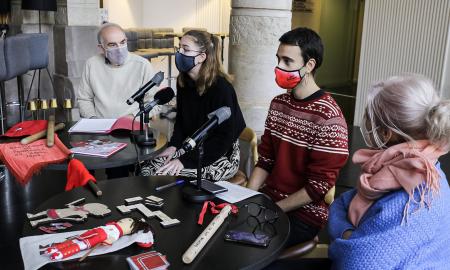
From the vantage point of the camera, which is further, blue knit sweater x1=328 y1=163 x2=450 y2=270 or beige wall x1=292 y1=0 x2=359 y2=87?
beige wall x1=292 y1=0 x2=359 y2=87

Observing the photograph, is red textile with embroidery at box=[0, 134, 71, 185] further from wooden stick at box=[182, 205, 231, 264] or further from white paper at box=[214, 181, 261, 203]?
wooden stick at box=[182, 205, 231, 264]

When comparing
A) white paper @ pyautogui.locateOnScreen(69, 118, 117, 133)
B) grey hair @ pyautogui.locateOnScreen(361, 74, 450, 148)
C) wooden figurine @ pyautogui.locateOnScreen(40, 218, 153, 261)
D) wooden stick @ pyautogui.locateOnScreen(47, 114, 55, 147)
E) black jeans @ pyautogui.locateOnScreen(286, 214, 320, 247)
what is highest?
grey hair @ pyautogui.locateOnScreen(361, 74, 450, 148)

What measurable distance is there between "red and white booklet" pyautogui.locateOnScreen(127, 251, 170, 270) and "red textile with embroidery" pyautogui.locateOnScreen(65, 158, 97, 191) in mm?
728

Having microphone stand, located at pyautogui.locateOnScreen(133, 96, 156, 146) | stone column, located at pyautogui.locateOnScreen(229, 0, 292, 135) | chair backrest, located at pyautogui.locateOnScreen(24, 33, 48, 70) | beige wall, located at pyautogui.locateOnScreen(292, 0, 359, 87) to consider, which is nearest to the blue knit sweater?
microphone stand, located at pyautogui.locateOnScreen(133, 96, 156, 146)

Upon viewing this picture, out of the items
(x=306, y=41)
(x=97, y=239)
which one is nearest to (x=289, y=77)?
(x=306, y=41)

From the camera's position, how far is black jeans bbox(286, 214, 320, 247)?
197 cm

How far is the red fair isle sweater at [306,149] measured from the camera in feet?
6.41

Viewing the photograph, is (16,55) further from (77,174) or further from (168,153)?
(77,174)

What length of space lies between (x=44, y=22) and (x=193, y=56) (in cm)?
411

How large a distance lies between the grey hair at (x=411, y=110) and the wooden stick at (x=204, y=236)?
0.58m

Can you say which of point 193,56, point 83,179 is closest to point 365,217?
point 83,179

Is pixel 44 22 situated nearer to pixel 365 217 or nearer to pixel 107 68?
pixel 107 68

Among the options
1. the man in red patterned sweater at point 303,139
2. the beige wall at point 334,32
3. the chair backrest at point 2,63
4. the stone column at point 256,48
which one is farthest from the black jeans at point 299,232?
the beige wall at point 334,32

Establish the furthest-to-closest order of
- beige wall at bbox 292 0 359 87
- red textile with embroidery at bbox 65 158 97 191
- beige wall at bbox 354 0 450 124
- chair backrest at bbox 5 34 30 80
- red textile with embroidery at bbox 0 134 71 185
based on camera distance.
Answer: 1. beige wall at bbox 292 0 359 87
2. beige wall at bbox 354 0 450 124
3. chair backrest at bbox 5 34 30 80
4. red textile with embroidery at bbox 0 134 71 185
5. red textile with embroidery at bbox 65 158 97 191
